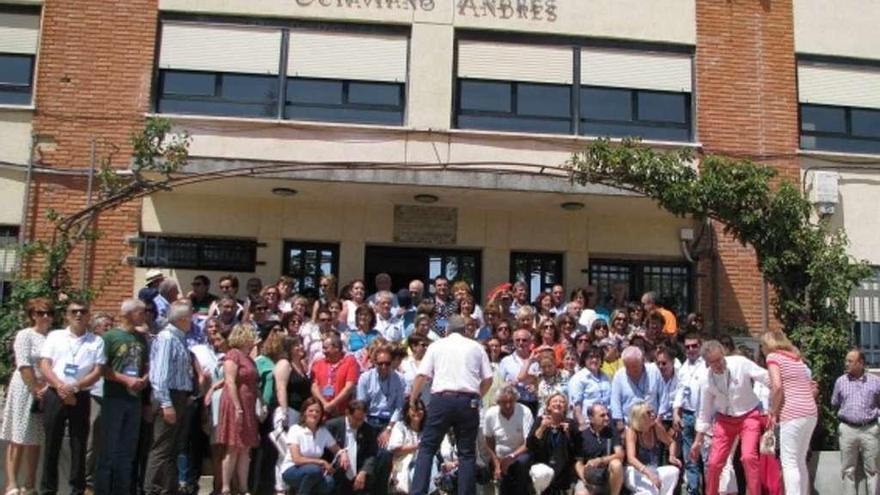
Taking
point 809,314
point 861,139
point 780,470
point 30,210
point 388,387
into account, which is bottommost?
point 780,470

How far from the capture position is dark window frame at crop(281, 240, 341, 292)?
13.9 metres

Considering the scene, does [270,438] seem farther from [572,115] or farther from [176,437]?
[572,115]

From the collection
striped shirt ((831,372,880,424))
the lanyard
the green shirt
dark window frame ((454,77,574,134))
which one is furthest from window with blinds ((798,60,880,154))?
the green shirt

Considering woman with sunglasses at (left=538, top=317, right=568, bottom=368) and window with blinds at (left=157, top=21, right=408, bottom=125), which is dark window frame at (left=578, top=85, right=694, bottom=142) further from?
woman with sunglasses at (left=538, top=317, right=568, bottom=368)

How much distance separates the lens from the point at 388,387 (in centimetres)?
921

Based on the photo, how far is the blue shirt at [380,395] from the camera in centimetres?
916

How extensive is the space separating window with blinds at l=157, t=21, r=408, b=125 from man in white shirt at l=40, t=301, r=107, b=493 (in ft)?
19.3

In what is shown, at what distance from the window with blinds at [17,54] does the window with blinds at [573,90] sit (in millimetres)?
6493

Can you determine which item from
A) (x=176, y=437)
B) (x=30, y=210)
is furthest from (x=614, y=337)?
(x=30, y=210)

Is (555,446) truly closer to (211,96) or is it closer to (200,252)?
(200,252)

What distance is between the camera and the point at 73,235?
1236cm

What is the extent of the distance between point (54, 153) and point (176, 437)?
6.51 m

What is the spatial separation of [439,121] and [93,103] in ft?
17.0

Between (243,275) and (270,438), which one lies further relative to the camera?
(243,275)
